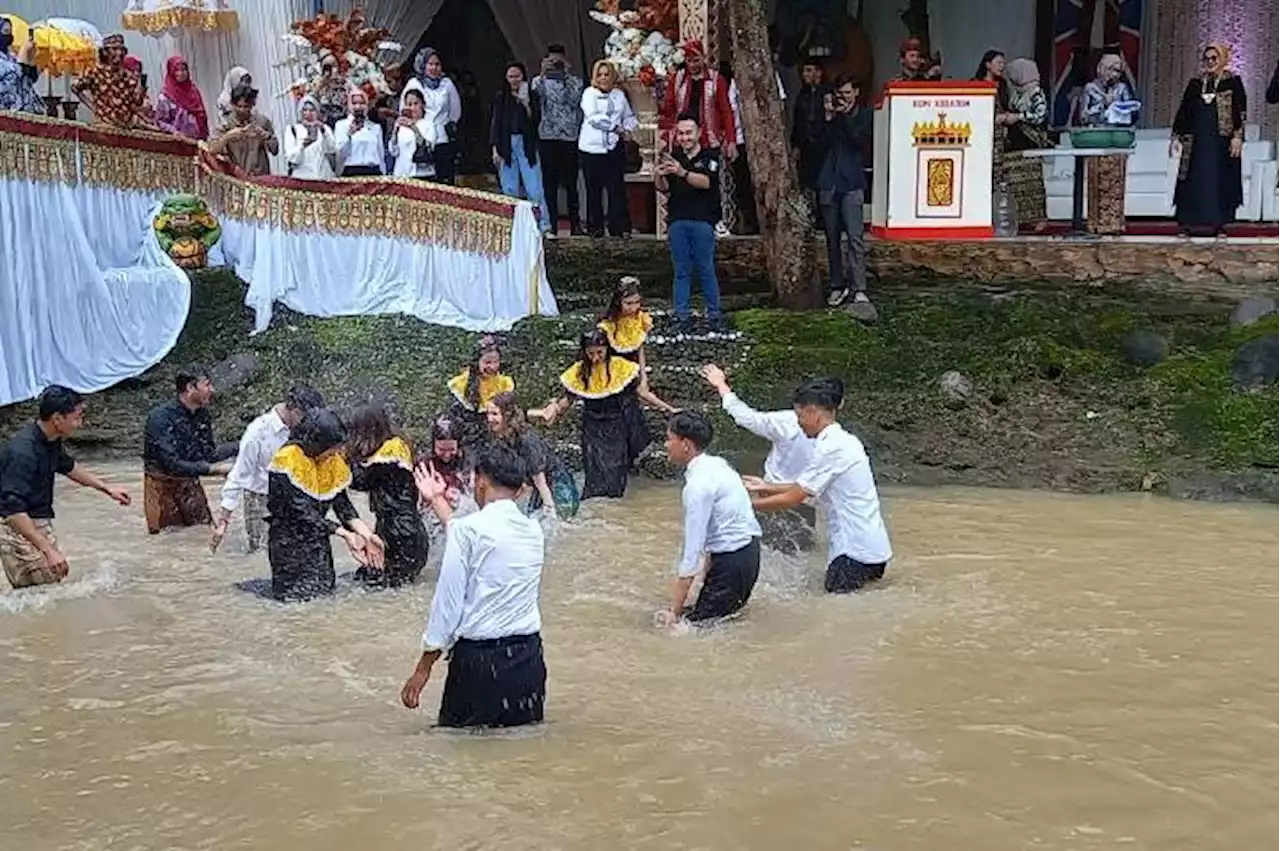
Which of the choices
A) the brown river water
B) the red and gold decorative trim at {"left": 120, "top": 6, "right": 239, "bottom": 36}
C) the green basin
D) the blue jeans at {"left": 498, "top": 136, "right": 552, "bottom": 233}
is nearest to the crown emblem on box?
the green basin

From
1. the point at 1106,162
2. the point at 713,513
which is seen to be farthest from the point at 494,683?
the point at 1106,162

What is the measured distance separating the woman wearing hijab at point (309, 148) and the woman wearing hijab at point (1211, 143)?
7.96 meters

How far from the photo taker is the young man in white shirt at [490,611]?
5508 millimetres

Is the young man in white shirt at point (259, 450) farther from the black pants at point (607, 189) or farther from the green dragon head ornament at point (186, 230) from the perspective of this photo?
the black pants at point (607, 189)

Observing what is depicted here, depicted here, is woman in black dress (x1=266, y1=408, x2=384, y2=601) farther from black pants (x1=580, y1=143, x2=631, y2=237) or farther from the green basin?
the green basin

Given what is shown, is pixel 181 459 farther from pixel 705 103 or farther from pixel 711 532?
pixel 705 103

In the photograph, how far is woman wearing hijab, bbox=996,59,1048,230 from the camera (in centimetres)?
1435

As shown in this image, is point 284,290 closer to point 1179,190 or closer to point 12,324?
point 12,324

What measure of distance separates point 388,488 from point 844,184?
6.28 m

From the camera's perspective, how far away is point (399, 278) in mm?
13586

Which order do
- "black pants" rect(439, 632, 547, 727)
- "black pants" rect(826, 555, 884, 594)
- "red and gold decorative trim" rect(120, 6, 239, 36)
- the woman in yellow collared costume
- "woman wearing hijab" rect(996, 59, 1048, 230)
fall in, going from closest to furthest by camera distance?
"black pants" rect(439, 632, 547, 727)
"black pants" rect(826, 555, 884, 594)
the woman in yellow collared costume
"woman wearing hijab" rect(996, 59, 1048, 230)
"red and gold decorative trim" rect(120, 6, 239, 36)

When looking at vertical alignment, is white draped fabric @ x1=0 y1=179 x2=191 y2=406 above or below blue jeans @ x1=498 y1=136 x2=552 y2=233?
below

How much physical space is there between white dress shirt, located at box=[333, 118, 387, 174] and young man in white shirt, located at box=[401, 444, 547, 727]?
362 inches

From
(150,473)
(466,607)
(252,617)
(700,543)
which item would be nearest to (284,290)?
(150,473)
